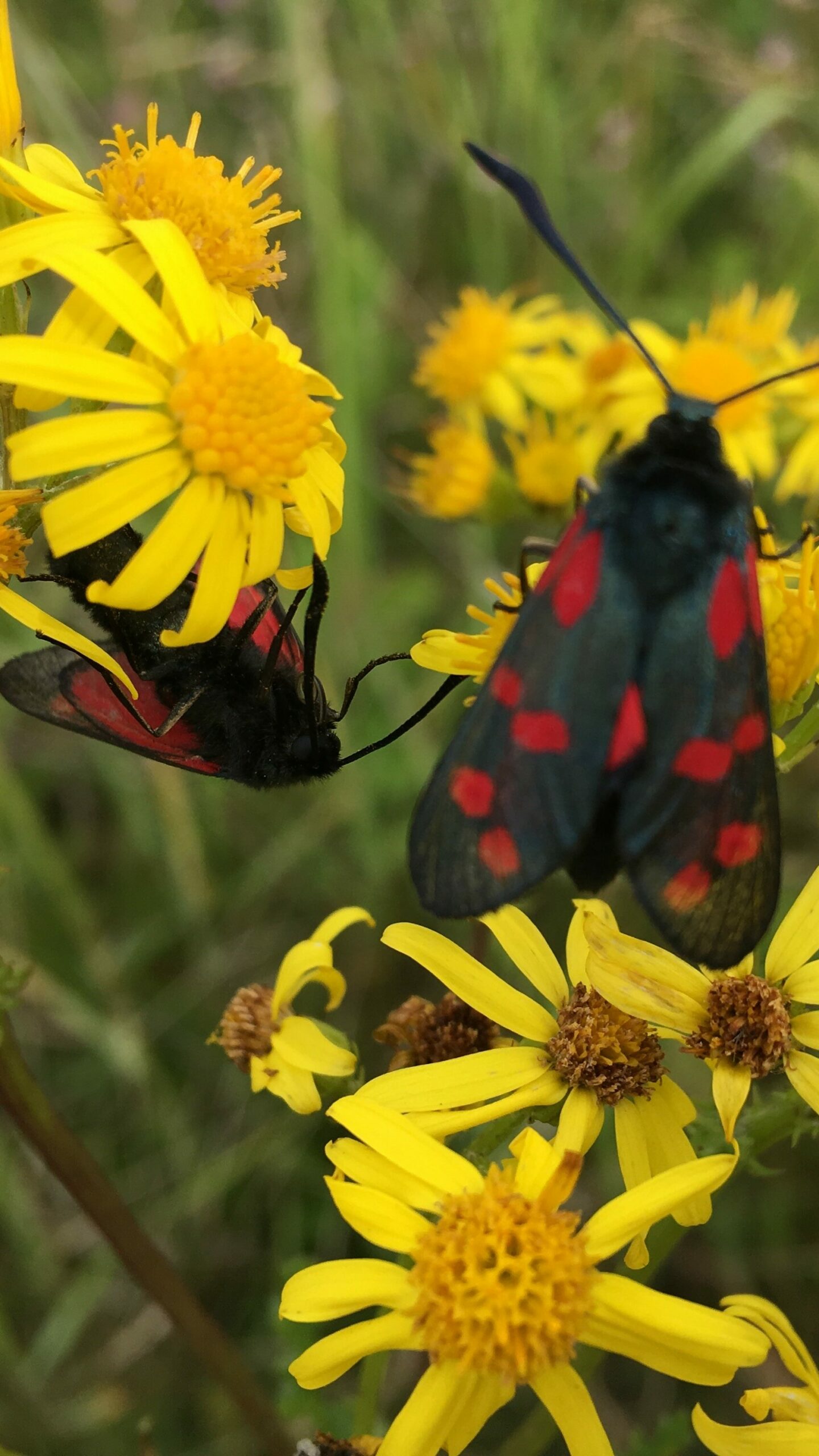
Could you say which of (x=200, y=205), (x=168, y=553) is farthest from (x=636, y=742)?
(x=200, y=205)

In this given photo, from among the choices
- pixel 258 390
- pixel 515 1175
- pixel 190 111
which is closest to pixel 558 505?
pixel 258 390

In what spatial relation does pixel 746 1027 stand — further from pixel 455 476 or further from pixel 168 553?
pixel 455 476

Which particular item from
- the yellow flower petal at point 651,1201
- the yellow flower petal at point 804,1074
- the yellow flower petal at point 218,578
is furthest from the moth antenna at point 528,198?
the yellow flower petal at point 651,1201

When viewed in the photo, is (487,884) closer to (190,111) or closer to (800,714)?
(800,714)

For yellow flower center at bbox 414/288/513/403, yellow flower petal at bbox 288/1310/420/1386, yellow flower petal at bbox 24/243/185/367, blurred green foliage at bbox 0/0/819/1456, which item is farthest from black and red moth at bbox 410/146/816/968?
yellow flower center at bbox 414/288/513/403

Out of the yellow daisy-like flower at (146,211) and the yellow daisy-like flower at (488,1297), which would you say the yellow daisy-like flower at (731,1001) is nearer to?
the yellow daisy-like flower at (488,1297)

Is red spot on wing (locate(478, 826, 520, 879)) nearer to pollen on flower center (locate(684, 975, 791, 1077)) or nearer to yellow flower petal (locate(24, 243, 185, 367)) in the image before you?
pollen on flower center (locate(684, 975, 791, 1077))
